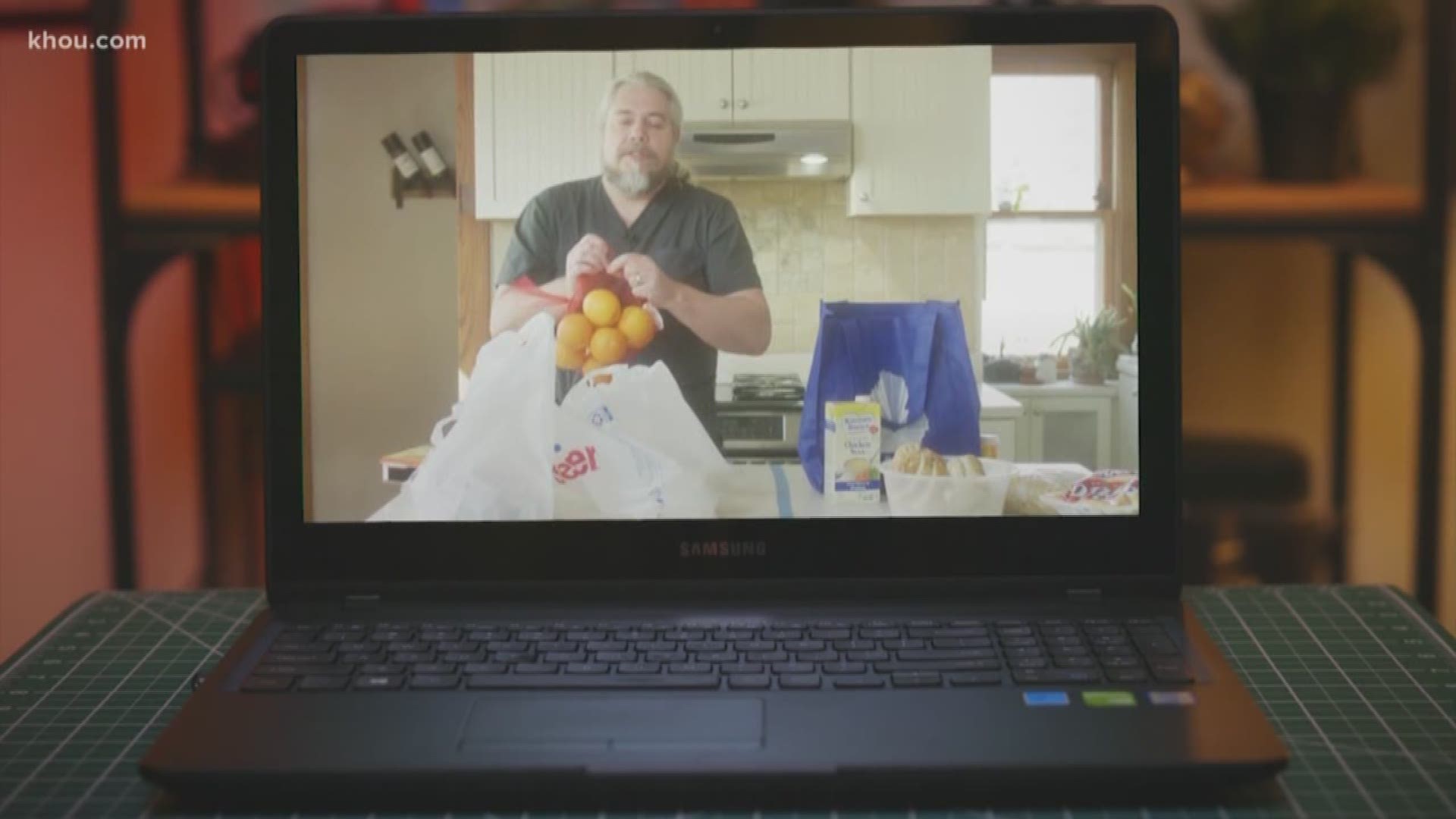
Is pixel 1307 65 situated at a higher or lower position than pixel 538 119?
higher

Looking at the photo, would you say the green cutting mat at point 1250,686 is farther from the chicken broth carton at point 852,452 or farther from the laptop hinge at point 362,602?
the chicken broth carton at point 852,452

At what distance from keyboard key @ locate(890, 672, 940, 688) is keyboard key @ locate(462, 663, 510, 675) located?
0.72 ft

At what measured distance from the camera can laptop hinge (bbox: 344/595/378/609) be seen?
2.89ft

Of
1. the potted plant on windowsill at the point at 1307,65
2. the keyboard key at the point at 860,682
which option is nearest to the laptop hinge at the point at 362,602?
the keyboard key at the point at 860,682

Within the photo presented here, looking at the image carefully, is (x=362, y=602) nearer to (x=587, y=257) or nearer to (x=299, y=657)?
(x=299, y=657)

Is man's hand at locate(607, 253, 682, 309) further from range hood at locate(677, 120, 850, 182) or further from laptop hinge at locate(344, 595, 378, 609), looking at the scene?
laptop hinge at locate(344, 595, 378, 609)

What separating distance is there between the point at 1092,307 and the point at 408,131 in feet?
1.49

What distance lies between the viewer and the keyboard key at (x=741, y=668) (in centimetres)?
→ 75

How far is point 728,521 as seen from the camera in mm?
890

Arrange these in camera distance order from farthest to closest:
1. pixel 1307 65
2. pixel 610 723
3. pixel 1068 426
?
pixel 1307 65
pixel 1068 426
pixel 610 723

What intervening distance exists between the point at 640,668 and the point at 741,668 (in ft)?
0.19

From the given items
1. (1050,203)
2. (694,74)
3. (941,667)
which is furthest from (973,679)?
(694,74)

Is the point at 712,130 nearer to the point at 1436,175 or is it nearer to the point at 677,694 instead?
the point at 677,694

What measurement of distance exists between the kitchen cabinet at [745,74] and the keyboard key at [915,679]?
36 centimetres
